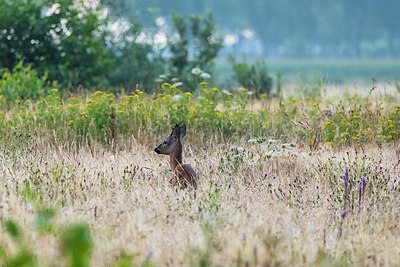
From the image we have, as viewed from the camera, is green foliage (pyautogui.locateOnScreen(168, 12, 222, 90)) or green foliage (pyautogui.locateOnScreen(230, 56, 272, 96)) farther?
green foliage (pyautogui.locateOnScreen(168, 12, 222, 90))

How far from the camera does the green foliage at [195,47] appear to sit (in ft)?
54.9

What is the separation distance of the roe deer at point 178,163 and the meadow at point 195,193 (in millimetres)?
133

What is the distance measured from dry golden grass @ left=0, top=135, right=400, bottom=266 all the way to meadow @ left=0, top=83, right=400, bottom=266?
0.02m

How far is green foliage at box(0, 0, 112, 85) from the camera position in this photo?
14266 mm

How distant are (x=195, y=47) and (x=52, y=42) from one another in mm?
4832

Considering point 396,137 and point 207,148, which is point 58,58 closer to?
point 207,148

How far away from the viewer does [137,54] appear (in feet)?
60.5

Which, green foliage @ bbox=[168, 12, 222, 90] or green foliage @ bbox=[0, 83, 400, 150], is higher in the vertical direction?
green foliage @ bbox=[168, 12, 222, 90]

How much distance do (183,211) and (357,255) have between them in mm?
1469

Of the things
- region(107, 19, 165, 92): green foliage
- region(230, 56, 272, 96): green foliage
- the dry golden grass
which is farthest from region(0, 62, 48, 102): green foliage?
region(230, 56, 272, 96): green foliage

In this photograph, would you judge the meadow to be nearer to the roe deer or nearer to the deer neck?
the roe deer

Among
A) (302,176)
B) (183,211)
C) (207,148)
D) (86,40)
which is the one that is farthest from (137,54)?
(183,211)

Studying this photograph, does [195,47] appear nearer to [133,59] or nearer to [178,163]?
[133,59]

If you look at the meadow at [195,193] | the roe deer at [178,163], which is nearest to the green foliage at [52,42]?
the meadow at [195,193]
